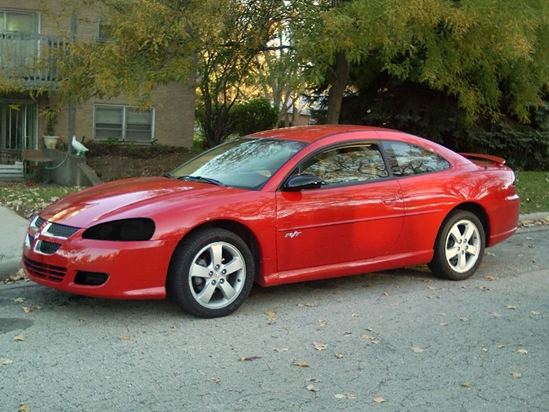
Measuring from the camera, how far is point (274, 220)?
580cm

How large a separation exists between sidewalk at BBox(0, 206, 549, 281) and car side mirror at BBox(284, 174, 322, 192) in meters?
2.95

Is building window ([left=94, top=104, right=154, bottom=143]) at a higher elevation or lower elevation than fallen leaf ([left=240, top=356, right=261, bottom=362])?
higher

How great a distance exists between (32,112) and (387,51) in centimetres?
1213

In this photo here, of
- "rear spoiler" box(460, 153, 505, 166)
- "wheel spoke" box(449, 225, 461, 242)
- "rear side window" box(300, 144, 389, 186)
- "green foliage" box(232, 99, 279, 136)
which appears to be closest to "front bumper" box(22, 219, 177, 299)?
"rear side window" box(300, 144, 389, 186)

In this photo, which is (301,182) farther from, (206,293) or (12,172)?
(12,172)

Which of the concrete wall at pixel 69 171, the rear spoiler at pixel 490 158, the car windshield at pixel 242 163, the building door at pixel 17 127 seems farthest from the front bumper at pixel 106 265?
the building door at pixel 17 127

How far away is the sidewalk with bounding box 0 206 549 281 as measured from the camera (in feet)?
22.6

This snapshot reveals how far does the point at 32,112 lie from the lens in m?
19.8

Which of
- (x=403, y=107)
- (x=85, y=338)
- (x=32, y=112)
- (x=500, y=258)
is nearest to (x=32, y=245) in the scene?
(x=85, y=338)

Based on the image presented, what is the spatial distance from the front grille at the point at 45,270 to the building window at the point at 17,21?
15.1 meters

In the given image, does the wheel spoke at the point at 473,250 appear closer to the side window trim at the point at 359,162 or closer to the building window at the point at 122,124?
the side window trim at the point at 359,162

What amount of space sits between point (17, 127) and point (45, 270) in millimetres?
15665

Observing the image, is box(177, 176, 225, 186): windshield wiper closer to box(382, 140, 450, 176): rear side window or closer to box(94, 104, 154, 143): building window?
box(382, 140, 450, 176): rear side window

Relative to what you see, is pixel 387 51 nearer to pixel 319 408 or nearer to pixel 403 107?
pixel 403 107
